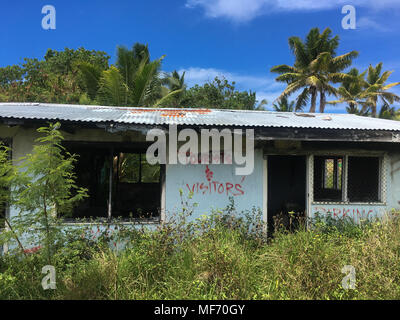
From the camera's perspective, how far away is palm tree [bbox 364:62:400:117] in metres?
24.2

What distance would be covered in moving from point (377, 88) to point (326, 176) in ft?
72.1

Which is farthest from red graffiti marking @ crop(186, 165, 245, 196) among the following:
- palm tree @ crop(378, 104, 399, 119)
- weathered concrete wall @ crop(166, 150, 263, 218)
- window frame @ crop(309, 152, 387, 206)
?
palm tree @ crop(378, 104, 399, 119)

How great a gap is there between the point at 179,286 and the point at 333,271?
6.78ft

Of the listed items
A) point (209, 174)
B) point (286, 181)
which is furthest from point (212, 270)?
point (286, 181)

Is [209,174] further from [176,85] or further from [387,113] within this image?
[387,113]

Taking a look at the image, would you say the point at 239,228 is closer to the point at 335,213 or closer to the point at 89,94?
the point at 335,213

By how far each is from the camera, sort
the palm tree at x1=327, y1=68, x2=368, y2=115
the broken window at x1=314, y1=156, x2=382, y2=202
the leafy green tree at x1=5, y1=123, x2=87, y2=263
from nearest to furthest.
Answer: the leafy green tree at x1=5, y1=123, x2=87, y2=263
the broken window at x1=314, y1=156, x2=382, y2=202
the palm tree at x1=327, y1=68, x2=368, y2=115

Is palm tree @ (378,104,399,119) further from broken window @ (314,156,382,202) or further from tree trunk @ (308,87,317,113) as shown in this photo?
broken window @ (314,156,382,202)

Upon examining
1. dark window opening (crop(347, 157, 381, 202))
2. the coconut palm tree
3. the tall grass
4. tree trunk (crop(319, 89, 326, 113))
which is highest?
tree trunk (crop(319, 89, 326, 113))

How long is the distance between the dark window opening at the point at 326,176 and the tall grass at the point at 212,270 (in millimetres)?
4225

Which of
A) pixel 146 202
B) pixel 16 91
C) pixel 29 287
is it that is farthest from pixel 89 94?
pixel 29 287

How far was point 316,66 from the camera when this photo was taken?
1903 centimetres

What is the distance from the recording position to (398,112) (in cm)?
2839

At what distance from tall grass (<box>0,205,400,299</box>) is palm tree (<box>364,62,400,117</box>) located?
2578cm
